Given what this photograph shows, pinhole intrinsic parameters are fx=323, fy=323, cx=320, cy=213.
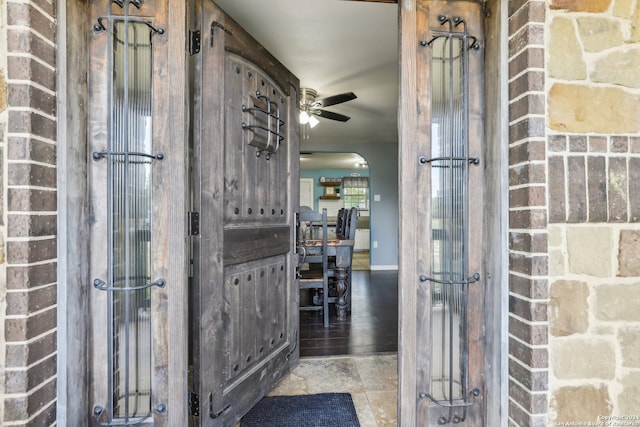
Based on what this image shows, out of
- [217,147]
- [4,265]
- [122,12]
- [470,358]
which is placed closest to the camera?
[4,265]

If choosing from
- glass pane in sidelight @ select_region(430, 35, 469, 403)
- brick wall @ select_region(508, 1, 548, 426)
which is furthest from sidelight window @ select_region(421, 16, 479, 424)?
brick wall @ select_region(508, 1, 548, 426)

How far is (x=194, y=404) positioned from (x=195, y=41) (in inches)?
63.0

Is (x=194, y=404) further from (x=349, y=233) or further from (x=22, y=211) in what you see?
(x=349, y=233)

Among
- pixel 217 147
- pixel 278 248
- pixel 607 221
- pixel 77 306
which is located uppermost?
pixel 217 147

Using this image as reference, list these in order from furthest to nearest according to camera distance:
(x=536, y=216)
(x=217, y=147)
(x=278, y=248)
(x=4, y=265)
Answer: (x=278, y=248) < (x=217, y=147) < (x=536, y=216) < (x=4, y=265)

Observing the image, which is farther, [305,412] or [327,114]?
[327,114]

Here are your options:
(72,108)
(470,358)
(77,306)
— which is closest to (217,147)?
(72,108)

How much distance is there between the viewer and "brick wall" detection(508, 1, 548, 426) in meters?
1.13

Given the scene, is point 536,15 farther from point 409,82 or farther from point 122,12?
point 122,12

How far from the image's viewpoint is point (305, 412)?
5.78 ft

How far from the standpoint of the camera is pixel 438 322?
138cm

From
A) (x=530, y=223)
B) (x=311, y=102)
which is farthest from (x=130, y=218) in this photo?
(x=311, y=102)

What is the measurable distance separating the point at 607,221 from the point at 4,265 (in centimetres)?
203

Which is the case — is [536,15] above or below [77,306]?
above
